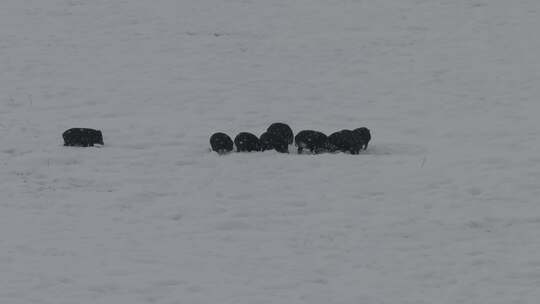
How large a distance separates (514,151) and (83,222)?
6.34m

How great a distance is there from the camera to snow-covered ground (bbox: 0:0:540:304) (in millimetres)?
9000

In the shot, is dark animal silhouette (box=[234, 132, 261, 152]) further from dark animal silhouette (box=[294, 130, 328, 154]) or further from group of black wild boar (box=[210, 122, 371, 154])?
dark animal silhouette (box=[294, 130, 328, 154])

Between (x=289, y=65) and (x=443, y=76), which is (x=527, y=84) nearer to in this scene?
(x=443, y=76)

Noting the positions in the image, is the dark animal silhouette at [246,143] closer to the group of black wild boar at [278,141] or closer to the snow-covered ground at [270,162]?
the group of black wild boar at [278,141]

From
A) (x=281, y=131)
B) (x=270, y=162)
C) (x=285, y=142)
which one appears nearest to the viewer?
(x=270, y=162)

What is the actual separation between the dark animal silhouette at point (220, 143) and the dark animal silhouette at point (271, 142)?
46 cm

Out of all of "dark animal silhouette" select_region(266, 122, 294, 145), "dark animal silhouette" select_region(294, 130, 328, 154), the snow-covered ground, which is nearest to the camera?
the snow-covered ground

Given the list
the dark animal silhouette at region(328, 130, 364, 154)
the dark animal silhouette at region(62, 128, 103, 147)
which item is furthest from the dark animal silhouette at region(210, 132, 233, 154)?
the dark animal silhouette at region(62, 128, 103, 147)

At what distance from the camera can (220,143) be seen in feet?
43.0

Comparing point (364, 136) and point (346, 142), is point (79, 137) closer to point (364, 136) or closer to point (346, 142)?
Result: point (346, 142)

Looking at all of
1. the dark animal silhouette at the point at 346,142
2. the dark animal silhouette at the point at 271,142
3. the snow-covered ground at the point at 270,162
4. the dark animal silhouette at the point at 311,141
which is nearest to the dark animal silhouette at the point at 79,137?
the snow-covered ground at the point at 270,162

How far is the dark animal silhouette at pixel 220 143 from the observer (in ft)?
43.0

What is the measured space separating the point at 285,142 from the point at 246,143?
0.60 metres

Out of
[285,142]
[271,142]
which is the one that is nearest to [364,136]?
[285,142]
